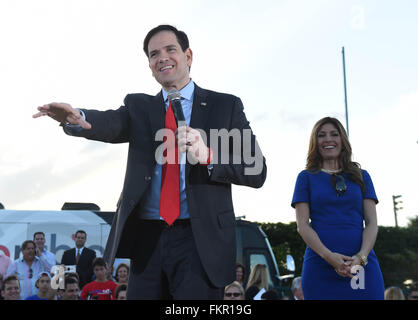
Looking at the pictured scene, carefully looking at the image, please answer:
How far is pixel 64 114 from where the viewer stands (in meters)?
2.50

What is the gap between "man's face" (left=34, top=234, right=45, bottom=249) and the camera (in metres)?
11.7

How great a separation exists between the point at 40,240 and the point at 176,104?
10244 mm

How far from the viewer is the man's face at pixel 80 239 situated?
12.2m

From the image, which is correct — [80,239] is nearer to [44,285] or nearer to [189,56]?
[44,285]

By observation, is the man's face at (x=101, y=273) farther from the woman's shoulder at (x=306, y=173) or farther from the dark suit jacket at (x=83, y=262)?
the woman's shoulder at (x=306, y=173)

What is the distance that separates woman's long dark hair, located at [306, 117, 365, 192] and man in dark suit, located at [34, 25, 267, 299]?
1.13 meters

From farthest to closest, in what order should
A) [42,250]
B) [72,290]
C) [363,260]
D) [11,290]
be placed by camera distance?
[42,250] → [72,290] → [11,290] → [363,260]

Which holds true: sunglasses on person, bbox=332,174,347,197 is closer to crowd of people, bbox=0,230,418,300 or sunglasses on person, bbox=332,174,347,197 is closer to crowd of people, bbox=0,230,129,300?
crowd of people, bbox=0,230,418,300

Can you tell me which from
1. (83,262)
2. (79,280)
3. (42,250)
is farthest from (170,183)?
(42,250)

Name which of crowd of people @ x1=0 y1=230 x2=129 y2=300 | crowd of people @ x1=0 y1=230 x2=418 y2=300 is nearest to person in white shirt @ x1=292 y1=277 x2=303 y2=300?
crowd of people @ x1=0 y1=230 x2=418 y2=300

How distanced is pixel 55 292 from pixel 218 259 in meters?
7.63

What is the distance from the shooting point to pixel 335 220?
346cm

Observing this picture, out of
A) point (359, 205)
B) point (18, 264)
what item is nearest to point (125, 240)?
point (359, 205)
